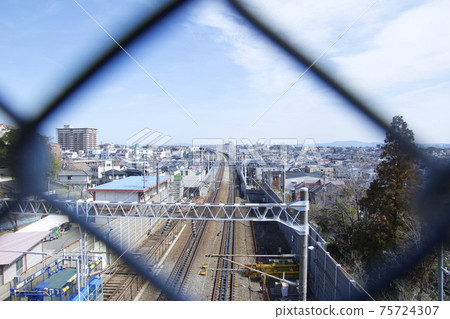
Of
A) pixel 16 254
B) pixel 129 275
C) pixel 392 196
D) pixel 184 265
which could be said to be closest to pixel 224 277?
pixel 184 265

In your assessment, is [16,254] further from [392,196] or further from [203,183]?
[203,183]

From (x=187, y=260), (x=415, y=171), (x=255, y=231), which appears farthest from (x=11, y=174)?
(x=415, y=171)

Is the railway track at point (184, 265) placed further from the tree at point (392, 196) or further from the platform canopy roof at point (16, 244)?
the tree at point (392, 196)

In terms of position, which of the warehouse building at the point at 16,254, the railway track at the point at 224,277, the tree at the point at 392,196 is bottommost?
the railway track at the point at 224,277

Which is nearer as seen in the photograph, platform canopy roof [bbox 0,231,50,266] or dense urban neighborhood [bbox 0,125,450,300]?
platform canopy roof [bbox 0,231,50,266]

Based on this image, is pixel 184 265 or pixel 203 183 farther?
pixel 203 183

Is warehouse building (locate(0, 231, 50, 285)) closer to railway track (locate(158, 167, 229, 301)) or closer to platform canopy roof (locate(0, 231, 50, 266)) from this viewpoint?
platform canopy roof (locate(0, 231, 50, 266))

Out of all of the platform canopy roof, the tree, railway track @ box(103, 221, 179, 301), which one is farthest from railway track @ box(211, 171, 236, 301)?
the platform canopy roof

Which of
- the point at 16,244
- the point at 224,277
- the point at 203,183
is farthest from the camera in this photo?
the point at 203,183

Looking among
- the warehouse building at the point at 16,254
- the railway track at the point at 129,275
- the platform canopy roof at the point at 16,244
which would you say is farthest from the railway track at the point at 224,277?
the platform canopy roof at the point at 16,244
